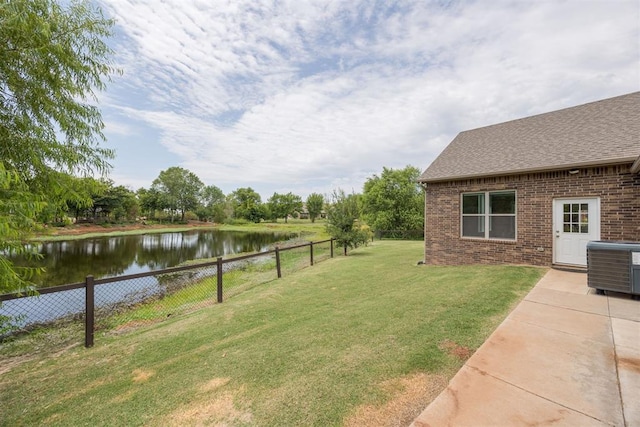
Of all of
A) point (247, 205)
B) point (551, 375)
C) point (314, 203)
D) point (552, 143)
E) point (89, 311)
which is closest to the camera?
point (551, 375)

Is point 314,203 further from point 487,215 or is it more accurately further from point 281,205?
point 487,215

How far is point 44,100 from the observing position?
2.67 meters

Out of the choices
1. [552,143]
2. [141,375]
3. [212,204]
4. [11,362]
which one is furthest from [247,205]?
[141,375]

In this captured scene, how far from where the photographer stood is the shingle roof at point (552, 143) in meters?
6.86

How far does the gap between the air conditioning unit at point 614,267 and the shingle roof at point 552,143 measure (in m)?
2.76

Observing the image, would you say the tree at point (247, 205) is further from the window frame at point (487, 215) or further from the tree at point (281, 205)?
the window frame at point (487, 215)

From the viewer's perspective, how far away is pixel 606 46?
852 cm

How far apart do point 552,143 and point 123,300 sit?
14537mm

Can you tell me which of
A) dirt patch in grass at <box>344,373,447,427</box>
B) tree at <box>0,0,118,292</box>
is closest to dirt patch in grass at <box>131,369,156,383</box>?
tree at <box>0,0,118,292</box>

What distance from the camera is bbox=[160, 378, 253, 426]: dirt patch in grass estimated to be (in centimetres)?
225

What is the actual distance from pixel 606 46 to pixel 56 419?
1486 cm

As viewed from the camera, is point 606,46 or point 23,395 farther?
point 606,46

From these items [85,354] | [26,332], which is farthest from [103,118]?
[26,332]

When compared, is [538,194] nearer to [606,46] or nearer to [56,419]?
[606,46]
